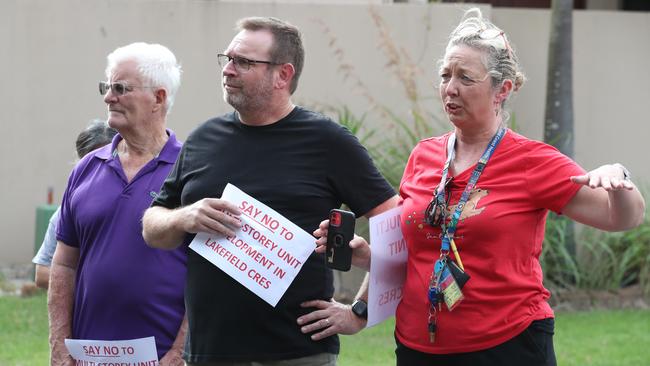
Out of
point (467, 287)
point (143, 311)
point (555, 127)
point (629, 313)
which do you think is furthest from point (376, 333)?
point (467, 287)

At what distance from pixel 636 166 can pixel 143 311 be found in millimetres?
9345

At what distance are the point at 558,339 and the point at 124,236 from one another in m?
5.65

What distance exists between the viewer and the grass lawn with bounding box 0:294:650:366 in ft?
28.2

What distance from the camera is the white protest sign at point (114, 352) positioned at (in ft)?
14.8

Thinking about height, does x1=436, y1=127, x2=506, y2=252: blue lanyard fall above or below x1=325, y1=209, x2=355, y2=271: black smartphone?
above

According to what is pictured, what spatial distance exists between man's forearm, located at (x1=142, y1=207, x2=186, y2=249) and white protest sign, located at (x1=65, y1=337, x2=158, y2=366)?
17.1 inches

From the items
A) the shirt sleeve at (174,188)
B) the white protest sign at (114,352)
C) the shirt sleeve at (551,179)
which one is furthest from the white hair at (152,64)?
the shirt sleeve at (551,179)

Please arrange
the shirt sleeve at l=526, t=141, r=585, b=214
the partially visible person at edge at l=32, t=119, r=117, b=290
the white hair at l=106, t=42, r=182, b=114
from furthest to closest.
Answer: the partially visible person at edge at l=32, t=119, r=117, b=290
the white hair at l=106, t=42, r=182, b=114
the shirt sleeve at l=526, t=141, r=585, b=214

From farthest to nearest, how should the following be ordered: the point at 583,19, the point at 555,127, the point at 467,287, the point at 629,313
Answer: the point at 583,19
the point at 555,127
the point at 629,313
the point at 467,287

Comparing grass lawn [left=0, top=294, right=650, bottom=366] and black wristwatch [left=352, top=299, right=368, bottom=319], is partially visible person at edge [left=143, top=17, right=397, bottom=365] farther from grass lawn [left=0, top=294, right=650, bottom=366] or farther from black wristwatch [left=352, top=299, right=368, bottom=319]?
grass lawn [left=0, top=294, right=650, bottom=366]

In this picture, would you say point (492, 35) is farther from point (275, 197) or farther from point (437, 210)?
point (275, 197)

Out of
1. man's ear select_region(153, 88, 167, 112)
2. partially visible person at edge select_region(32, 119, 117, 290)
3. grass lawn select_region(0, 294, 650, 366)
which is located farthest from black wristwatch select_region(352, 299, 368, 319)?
grass lawn select_region(0, 294, 650, 366)

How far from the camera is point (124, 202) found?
15.2 ft

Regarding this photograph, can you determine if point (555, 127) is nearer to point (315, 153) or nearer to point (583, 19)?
point (583, 19)
